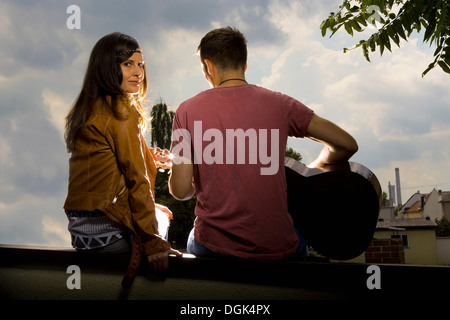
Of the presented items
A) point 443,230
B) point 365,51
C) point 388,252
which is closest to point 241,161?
point 365,51

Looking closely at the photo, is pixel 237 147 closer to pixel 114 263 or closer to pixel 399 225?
pixel 114 263

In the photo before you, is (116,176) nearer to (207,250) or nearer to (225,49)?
(207,250)

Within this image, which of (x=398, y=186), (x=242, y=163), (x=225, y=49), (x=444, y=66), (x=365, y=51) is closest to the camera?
(x=242, y=163)

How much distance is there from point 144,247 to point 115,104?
696mm

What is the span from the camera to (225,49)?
203cm

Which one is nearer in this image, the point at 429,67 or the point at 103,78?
the point at 103,78

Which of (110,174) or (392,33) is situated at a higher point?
(392,33)

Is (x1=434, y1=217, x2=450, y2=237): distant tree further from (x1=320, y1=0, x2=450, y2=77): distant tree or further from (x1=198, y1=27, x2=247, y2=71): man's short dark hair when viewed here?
(x1=198, y1=27, x2=247, y2=71): man's short dark hair

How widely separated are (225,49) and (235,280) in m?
1.08

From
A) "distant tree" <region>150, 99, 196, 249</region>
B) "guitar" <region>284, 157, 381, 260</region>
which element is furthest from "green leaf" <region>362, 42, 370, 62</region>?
"distant tree" <region>150, 99, 196, 249</region>

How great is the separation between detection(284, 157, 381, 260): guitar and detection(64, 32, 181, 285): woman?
27.6 inches

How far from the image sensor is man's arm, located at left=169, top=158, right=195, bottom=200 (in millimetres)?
1911
